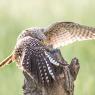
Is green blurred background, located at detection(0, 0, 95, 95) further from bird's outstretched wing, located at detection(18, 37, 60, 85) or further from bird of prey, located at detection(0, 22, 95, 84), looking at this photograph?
bird's outstretched wing, located at detection(18, 37, 60, 85)

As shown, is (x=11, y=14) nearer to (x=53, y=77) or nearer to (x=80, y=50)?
(x=80, y=50)

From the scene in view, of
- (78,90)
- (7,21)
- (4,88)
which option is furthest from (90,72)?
(7,21)

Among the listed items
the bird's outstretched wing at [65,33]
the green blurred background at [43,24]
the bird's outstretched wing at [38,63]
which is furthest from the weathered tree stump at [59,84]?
the green blurred background at [43,24]

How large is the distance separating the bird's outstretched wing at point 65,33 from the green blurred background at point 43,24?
236 cm

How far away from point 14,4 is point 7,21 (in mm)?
1111

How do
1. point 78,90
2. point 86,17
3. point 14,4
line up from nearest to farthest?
1. point 78,90
2. point 86,17
3. point 14,4

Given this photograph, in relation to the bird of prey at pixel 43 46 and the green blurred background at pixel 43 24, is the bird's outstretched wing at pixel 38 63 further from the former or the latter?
the green blurred background at pixel 43 24

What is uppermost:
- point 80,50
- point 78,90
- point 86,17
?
point 86,17

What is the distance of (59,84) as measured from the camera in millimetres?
4246

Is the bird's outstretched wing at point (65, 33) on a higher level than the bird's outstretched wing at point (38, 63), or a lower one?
higher

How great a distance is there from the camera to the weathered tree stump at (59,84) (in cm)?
423

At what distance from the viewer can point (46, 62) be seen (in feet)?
13.7

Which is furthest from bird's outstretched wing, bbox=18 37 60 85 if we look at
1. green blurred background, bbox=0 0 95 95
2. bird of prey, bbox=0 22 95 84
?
green blurred background, bbox=0 0 95 95

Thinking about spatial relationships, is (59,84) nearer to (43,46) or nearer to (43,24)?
(43,46)
